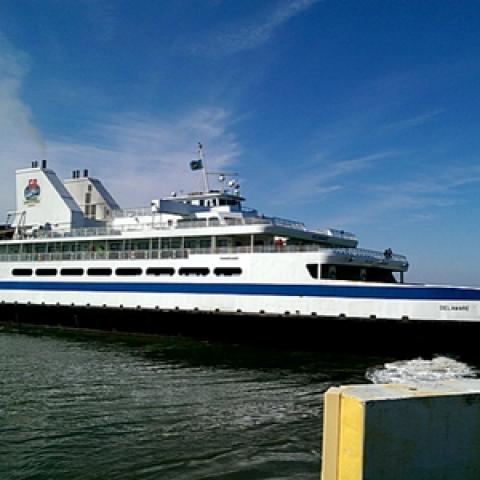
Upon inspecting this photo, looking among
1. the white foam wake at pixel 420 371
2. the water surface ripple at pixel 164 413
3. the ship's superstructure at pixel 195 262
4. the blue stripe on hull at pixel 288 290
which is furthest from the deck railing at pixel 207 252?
the white foam wake at pixel 420 371

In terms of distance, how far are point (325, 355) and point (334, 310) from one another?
5.68 ft

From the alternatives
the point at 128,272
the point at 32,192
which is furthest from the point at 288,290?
the point at 32,192

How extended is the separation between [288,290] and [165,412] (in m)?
11.1

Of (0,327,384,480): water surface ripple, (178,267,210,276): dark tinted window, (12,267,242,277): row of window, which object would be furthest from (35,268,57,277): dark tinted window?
(0,327,384,480): water surface ripple

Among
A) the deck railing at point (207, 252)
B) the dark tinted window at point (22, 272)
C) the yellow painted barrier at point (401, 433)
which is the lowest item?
the yellow painted barrier at point (401, 433)

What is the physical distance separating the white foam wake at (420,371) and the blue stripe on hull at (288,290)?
2157 mm

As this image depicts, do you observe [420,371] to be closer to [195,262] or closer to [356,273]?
[356,273]

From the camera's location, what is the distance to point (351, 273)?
22125mm

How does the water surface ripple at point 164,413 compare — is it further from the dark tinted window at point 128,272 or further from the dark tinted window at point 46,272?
the dark tinted window at point 46,272

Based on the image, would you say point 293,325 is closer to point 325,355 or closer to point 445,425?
point 325,355

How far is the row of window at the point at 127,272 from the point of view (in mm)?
22812

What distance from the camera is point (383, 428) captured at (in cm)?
309

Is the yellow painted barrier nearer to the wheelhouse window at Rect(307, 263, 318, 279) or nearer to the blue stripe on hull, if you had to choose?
the blue stripe on hull

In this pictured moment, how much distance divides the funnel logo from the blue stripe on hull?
824 centimetres
